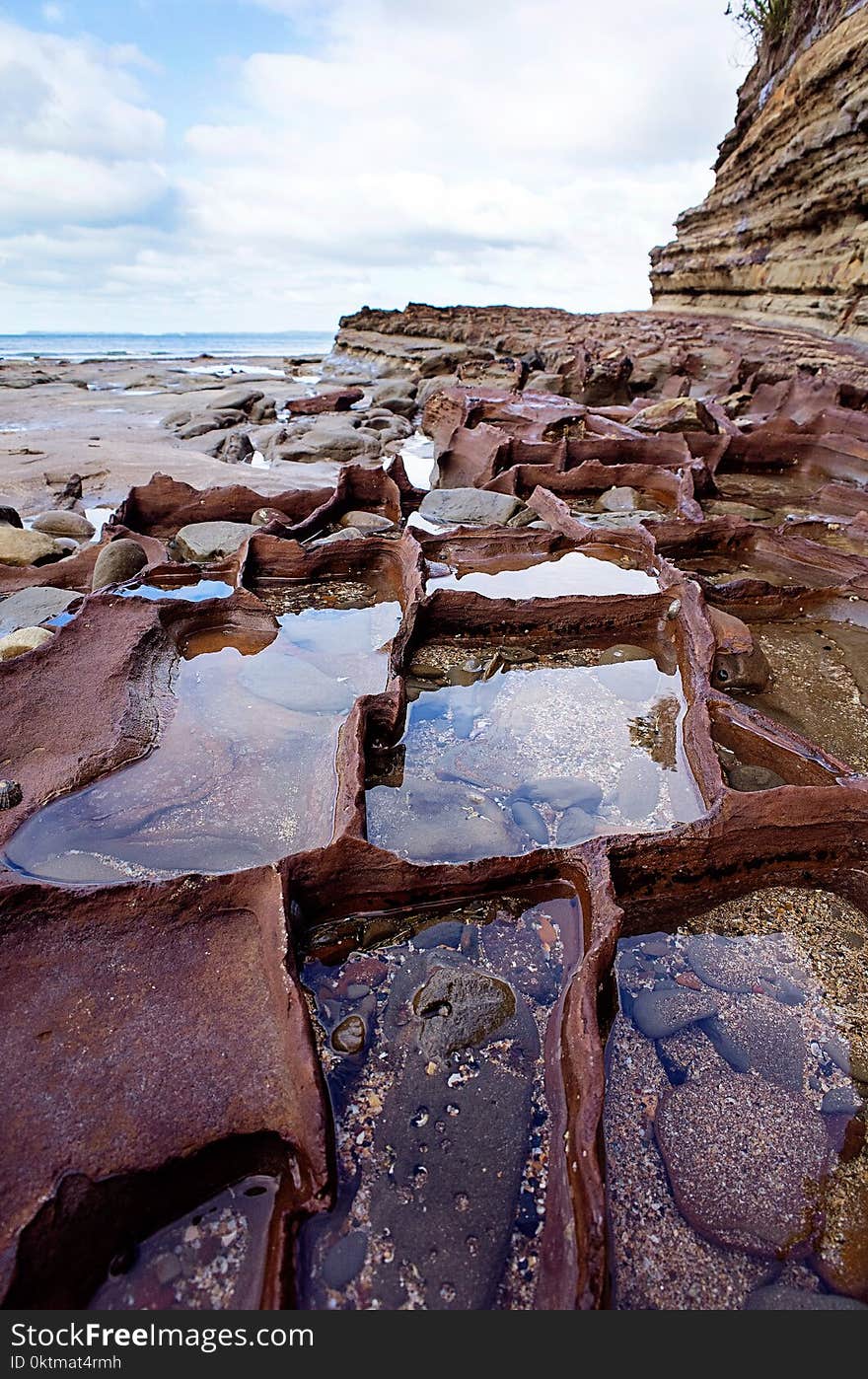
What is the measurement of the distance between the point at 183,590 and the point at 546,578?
2143mm

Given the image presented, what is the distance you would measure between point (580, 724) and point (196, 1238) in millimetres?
2029

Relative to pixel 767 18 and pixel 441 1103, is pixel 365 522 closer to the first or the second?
pixel 441 1103

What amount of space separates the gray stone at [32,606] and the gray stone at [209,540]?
91 centimetres

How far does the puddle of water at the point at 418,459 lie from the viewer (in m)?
6.99

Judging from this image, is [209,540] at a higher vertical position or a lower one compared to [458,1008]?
higher

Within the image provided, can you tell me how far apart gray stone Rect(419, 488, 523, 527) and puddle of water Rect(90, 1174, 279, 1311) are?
14.8 ft

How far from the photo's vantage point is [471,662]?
329 centimetres

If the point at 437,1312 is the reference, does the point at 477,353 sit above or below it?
above

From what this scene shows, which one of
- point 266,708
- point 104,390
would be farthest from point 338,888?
point 104,390

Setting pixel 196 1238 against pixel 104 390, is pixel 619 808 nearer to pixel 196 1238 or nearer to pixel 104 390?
pixel 196 1238

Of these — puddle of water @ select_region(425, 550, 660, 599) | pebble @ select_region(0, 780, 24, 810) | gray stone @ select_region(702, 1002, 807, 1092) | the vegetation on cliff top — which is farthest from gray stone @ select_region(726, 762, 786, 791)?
the vegetation on cliff top

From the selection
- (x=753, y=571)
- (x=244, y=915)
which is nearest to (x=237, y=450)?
(x=753, y=571)

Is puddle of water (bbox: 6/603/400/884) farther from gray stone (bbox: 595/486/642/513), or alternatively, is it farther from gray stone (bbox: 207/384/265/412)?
gray stone (bbox: 207/384/265/412)

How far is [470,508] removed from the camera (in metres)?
5.30
